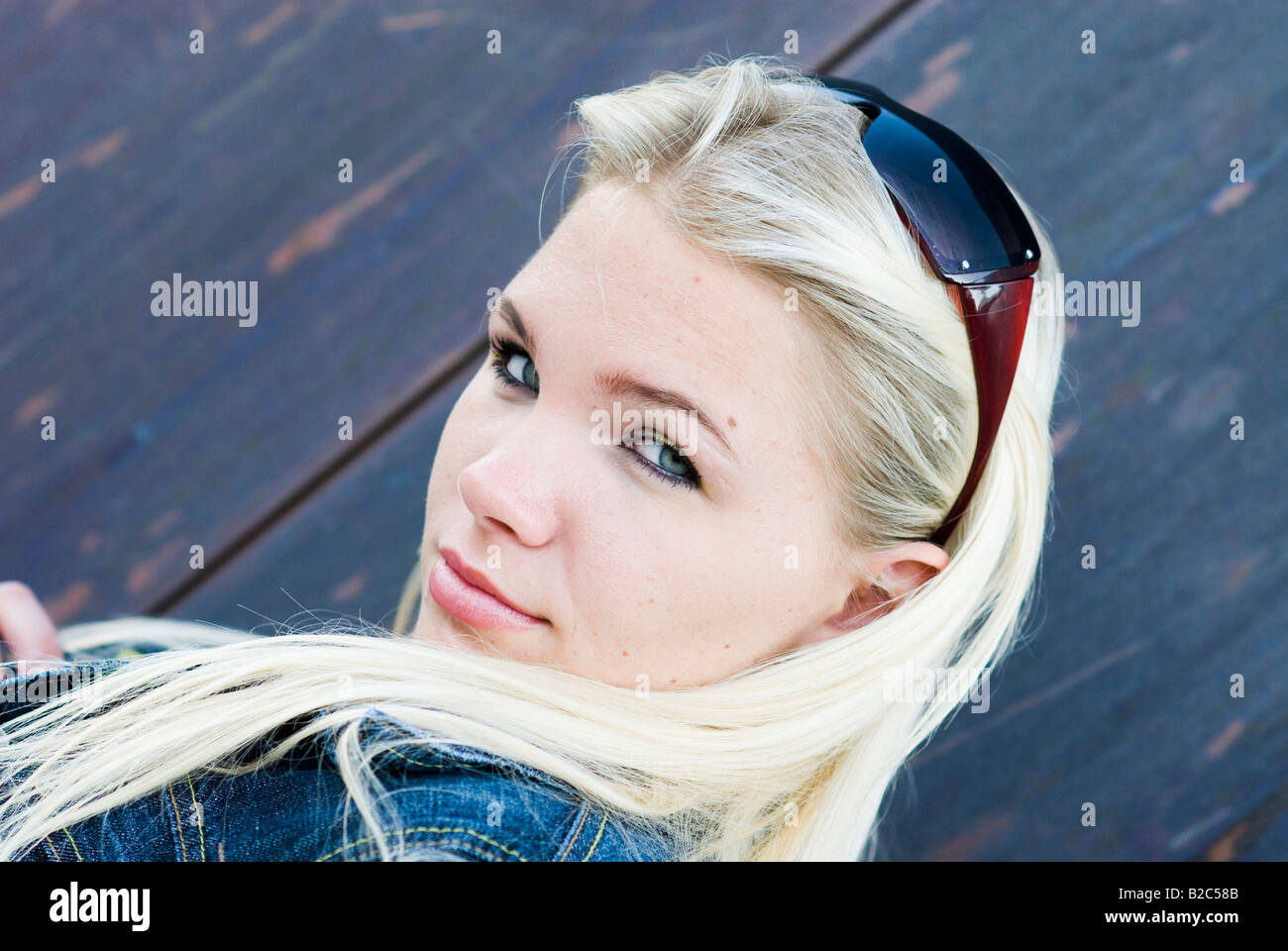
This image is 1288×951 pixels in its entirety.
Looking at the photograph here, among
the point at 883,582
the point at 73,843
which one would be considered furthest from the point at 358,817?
the point at 883,582

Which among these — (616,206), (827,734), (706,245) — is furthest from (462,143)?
(827,734)

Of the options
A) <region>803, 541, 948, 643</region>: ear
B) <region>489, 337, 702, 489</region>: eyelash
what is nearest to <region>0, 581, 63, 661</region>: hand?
<region>489, 337, 702, 489</region>: eyelash

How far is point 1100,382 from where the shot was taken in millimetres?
1238

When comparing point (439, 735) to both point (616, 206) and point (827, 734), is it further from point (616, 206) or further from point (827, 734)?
point (616, 206)

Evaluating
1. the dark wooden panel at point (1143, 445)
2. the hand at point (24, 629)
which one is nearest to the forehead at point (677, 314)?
the dark wooden panel at point (1143, 445)

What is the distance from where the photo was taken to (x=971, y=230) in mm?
842

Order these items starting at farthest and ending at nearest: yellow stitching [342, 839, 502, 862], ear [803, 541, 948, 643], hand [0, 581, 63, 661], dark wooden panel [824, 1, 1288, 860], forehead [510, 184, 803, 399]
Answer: dark wooden panel [824, 1, 1288, 860]
hand [0, 581, 63, 661]
ear [803, 541, 948, 643]
forehead [510, 184, 803, 399]
yellow stitching [342, 839, 502, 862]

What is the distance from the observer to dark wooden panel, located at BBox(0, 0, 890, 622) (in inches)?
50.2

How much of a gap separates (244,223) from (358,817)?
93 cm

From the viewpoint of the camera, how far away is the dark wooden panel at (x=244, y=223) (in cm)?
128

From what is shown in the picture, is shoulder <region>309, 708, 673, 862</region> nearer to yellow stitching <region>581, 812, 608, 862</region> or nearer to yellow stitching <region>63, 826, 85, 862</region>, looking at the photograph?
yellow stitching <region>581, 812, 608, 862</region>

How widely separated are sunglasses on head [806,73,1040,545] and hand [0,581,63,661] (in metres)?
1.05

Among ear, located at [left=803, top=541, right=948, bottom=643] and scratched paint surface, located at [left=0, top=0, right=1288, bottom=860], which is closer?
ear, located at [left=803, top=541, right=948, bottom=643]

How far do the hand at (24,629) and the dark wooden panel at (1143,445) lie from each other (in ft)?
3.64
